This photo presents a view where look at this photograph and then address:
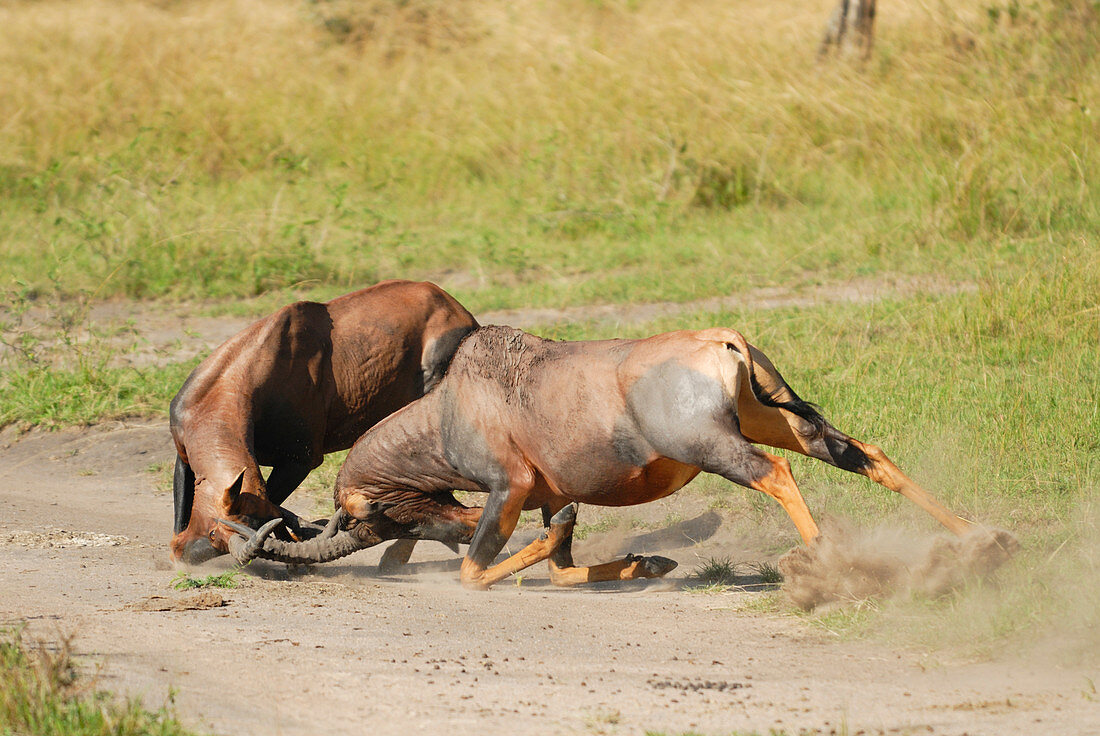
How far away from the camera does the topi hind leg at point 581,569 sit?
17.8ft

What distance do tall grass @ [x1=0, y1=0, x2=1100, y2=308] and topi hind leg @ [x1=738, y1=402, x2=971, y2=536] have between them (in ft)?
15.5

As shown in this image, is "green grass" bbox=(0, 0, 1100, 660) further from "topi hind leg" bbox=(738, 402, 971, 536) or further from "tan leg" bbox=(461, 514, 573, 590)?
"tan leg" bbox=(461, 514, 573, 590)

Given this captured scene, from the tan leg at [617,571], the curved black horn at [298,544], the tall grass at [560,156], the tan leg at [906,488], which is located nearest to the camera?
the tan leg at [906,488]

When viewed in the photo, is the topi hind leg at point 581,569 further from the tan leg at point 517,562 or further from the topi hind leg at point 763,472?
the topi hind leg at point 763,472

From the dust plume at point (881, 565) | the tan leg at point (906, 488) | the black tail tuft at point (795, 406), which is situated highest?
the black tail tuft at point (795, 406)

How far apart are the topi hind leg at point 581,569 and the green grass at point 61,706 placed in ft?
7.48

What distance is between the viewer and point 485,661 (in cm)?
415

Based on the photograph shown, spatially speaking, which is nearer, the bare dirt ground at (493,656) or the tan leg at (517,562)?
the bare dirt ground at (493,656)

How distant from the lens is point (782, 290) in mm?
9852

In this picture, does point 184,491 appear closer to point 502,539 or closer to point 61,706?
point 502,539

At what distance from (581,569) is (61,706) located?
2576mm

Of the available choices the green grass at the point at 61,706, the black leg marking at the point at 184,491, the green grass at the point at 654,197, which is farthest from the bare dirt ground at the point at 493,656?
the green grass at the point at 654,197

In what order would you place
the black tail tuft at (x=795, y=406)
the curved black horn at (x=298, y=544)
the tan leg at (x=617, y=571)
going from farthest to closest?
1. the tan leg at (x=617, y=571)
2. the curved black horn at (x=298, y=544)
3. the black tail tuft at (x=795, y=406)

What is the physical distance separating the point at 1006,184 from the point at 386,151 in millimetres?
6810
